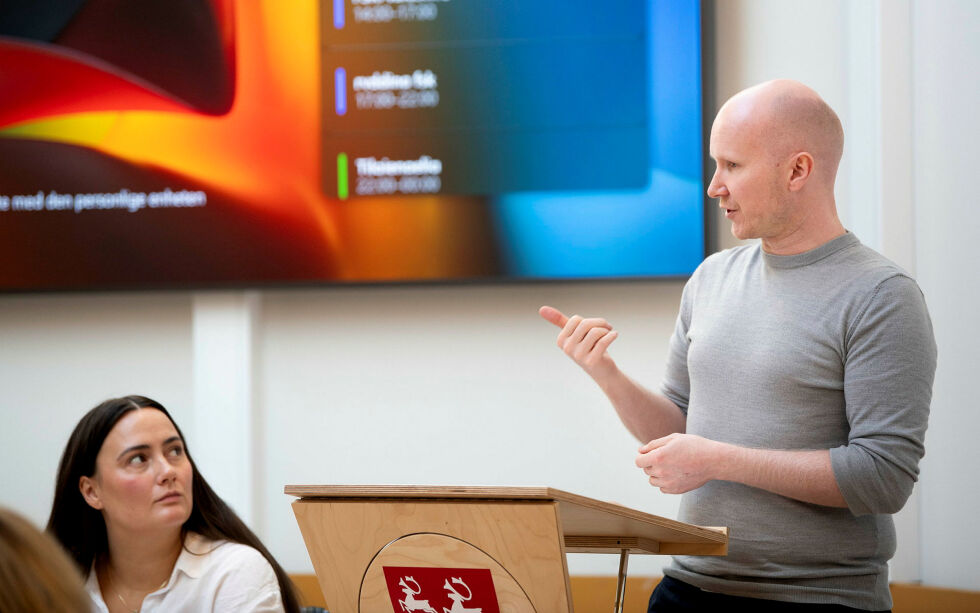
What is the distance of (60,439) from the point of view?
3.49 m

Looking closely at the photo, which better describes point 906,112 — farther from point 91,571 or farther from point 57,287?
point 57,287

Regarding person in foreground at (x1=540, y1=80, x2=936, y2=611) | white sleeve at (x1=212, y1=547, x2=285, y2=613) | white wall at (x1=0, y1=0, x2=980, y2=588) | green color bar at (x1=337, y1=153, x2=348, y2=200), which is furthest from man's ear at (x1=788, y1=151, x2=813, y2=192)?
green color bar at (x1=337, y1=153, x2=348, y2=200)

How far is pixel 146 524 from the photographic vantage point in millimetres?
2168

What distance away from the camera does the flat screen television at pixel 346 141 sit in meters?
3.09

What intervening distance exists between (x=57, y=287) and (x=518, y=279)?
149 cm

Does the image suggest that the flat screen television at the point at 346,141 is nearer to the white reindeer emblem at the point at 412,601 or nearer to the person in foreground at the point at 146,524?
the person in foreground at the point at 146,524

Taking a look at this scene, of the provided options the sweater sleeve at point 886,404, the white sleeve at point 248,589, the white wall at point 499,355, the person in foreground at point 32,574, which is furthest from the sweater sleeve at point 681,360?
the person in foreground at point 32,574

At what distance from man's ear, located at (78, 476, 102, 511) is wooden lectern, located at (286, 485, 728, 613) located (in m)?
0.87

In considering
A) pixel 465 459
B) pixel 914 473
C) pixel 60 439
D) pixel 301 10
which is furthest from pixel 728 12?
pixel 60 439

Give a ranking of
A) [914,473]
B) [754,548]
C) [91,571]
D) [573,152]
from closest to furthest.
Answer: [914,473] < [754,548] < [91,571] < [573,152]

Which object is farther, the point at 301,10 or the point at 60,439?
→ the point at 60,439

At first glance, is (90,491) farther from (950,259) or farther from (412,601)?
(950,259)

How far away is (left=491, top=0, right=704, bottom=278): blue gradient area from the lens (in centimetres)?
306

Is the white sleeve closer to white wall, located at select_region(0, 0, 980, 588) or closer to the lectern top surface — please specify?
the lectern top surface
